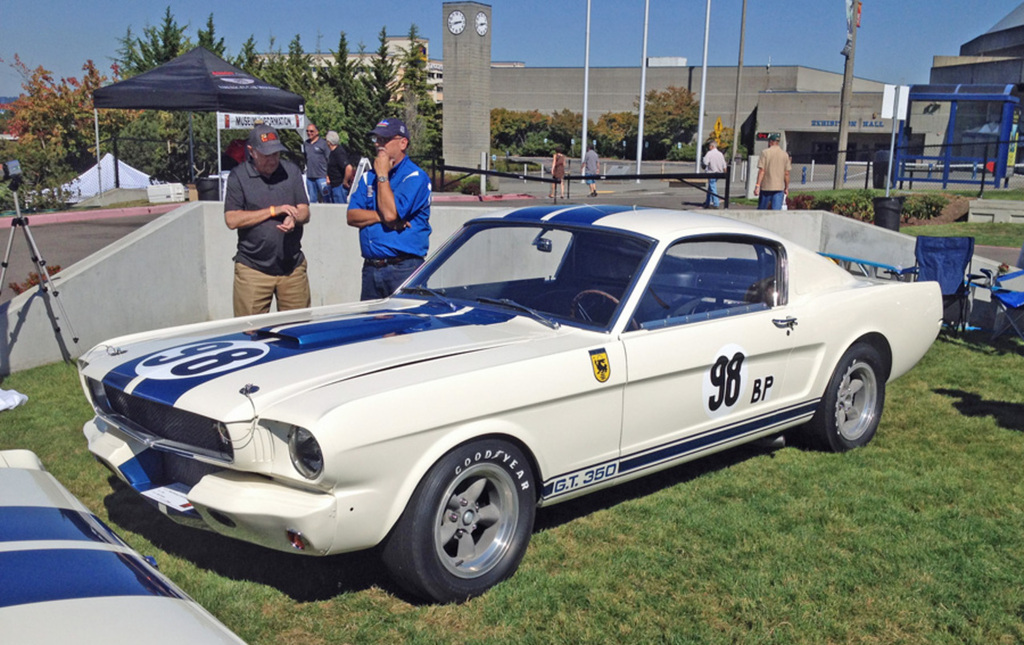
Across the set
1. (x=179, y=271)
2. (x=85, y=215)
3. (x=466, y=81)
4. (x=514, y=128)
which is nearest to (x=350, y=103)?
(x=466, y=81)

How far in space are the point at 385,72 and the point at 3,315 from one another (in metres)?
32.6

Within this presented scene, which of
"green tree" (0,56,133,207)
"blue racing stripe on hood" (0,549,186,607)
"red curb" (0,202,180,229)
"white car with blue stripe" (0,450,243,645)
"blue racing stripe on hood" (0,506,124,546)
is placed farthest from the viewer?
"green tree" (0,56,133,207)

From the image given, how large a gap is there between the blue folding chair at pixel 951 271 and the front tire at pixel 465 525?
22.4 ft

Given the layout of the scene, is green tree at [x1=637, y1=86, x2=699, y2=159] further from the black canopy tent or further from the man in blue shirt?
the man in blue shirt

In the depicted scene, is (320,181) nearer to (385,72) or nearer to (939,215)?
(939,215)

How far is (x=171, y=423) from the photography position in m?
3.52

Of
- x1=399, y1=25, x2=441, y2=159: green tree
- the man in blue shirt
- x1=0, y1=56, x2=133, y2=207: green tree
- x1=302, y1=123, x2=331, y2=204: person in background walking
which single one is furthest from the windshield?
x1=399, y1=25, x2=441, y2=159: green tree

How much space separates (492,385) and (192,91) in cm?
1168

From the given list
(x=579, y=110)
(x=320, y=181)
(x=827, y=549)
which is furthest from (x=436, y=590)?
(x=579, y=110)

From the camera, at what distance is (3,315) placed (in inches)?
275

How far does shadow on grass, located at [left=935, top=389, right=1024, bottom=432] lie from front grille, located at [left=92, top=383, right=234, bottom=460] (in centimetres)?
527

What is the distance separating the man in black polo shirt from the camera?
6172 mm

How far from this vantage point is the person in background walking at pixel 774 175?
13461 millimetres

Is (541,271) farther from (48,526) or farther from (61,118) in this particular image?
(61,118)
